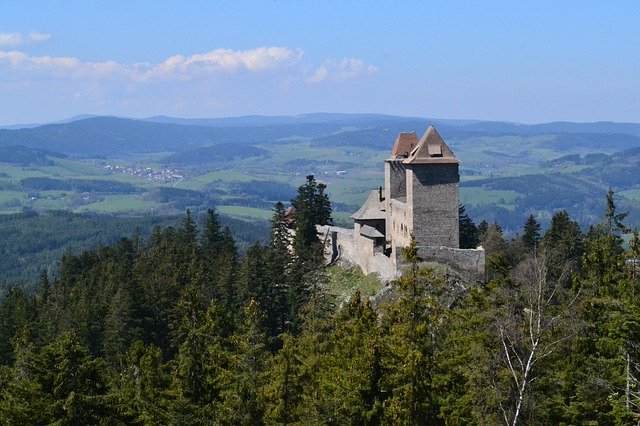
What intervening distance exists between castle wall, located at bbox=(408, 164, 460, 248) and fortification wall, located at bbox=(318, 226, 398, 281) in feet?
9.86

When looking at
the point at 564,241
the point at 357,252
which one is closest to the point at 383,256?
the point at 357,252

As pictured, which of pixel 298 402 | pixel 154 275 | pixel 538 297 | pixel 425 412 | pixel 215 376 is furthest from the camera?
pixel 154 275

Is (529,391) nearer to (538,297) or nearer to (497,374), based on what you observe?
(497,374)

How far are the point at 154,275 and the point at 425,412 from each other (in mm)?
38903

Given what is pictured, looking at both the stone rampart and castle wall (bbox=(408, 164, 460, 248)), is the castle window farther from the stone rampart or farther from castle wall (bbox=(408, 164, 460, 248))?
the stone rampart

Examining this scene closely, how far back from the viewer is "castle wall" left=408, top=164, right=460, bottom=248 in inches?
2099

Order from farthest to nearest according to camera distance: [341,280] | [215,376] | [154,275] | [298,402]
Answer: [154,275], [341,280], [215,376], [298,402]

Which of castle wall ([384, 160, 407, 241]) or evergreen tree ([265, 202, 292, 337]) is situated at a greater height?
castle wall ([384, 160, 407, 241])

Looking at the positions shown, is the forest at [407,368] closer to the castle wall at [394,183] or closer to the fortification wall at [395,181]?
the castle wall at [394,183]

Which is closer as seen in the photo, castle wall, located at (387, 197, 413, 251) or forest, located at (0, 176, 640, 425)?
forest, located at (0, 176, 640, 425)

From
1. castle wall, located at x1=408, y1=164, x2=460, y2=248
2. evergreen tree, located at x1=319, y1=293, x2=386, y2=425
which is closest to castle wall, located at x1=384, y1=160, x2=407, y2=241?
castle wall, located at x1=408, y1=164, x2=460, y2=248

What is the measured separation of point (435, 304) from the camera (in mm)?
28703

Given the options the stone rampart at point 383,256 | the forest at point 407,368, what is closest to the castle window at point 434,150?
the stone rampart at point 383,256

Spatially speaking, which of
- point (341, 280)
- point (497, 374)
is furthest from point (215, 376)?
point (341, 280)
